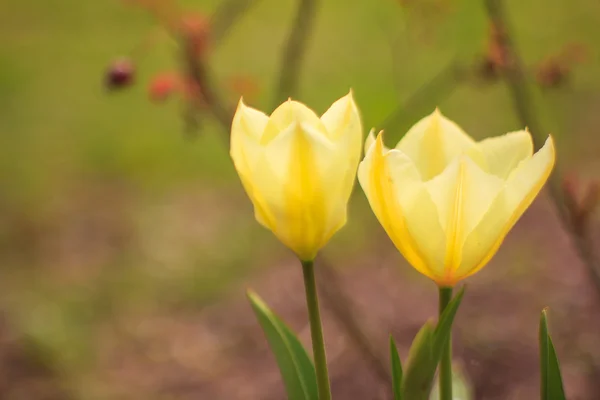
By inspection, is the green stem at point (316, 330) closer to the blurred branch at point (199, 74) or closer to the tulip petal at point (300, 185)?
the tulip petal at point (300, 185)

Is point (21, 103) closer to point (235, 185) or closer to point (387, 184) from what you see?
point (235, 185)

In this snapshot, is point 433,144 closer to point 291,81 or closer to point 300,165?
point 300,165

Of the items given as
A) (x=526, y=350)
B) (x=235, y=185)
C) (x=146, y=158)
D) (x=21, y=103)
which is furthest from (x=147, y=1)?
(x=21, y=103)

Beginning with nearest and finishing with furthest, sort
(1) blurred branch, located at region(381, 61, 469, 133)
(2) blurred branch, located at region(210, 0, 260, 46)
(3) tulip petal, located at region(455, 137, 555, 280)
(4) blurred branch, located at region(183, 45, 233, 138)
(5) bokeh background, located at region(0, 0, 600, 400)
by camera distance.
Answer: (3) tulip petal, located at region(455, 137, 555, 280), (4) blurred branch, located at region(183, 45, 233, 138), (2) blurred branch, located at region(210, 0, 260, 46), (5) bokeh background, located at region(0, 0, 600, 400), (1) blurred branch, located at region(381, 61, 469, 133)

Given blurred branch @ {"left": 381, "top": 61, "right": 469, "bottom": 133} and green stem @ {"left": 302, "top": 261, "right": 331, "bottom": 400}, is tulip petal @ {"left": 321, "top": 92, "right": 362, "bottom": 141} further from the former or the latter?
blurred branch @ {"left": 381, "top": 61, "right": 469, "bottom": 133}

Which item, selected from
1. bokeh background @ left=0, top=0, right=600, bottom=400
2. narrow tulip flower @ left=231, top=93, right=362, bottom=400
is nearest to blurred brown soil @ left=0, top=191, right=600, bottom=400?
bokeh background @ left=0, top=0, right=600, bottom=400

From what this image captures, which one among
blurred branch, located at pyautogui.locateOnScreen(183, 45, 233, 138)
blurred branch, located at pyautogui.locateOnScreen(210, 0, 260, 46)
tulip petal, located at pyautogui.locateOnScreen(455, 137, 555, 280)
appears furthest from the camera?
blurred branch, located at pyautogui.locateOnScreen(210, 0, 260, 46)

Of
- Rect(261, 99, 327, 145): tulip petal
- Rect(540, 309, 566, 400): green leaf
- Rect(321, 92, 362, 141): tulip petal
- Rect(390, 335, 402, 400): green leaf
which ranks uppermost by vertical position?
Rect(261, 99, 327, 145): tulip petal

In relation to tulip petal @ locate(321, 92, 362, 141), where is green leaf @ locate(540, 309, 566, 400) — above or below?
below
